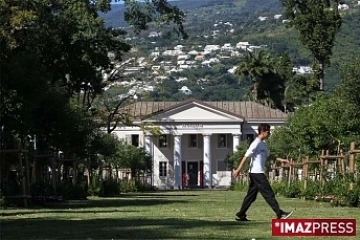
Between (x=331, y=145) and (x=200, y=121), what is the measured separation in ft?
244

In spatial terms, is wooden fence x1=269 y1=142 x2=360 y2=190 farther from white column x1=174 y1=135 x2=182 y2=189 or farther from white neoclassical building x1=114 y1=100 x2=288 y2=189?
white column x1=174 y1=135 x2=182 y2=189

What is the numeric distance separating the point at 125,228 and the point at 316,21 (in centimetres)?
4734

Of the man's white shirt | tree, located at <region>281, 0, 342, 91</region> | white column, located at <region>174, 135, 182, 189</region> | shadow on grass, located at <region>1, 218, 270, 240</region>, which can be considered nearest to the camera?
shadow on grass, located at <region>1, 218, 270, 240</region>

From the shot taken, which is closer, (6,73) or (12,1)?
(6,73)

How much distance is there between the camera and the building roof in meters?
123

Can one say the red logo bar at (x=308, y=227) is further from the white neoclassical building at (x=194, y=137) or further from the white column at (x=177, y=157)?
the white column at (x=177, y=157)

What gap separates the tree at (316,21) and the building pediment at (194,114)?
191ft

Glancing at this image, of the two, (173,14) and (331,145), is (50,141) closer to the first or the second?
(173,14)

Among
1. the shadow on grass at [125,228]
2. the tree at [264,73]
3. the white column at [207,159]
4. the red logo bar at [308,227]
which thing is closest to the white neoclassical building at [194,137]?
the white column at [207,159]

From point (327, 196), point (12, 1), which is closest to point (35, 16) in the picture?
point (12, 1)

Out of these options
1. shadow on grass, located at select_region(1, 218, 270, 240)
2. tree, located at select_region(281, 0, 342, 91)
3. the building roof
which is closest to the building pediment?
the building roof

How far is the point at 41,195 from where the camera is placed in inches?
1411

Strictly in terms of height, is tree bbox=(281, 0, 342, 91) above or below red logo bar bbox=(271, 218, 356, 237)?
above

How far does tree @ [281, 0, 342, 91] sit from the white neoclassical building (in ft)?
181
